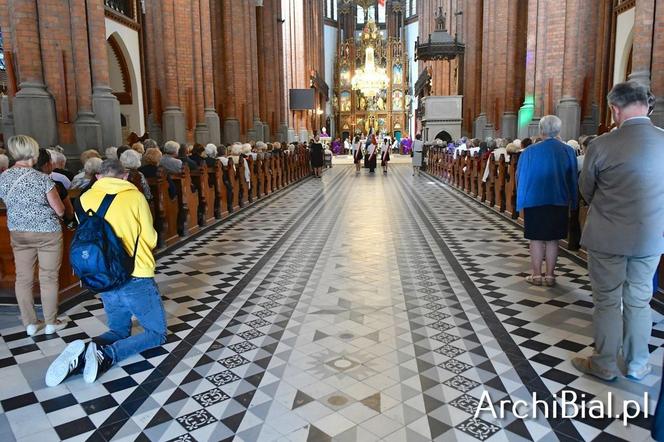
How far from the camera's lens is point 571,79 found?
1301 centimetres

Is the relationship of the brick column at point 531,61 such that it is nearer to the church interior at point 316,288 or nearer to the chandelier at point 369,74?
the church interior at point 316,288

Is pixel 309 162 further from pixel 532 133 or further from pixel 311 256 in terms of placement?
pixel 311 256

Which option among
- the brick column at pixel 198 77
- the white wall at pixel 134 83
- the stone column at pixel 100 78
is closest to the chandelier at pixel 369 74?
the white wall at pixel 134 83

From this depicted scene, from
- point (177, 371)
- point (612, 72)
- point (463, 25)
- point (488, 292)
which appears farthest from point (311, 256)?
Answer: point (463, 25)

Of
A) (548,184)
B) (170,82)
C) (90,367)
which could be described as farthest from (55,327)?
(170,82)

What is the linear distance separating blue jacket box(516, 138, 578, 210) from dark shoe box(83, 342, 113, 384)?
4304 millimetres

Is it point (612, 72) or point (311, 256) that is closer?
point (311, 256)

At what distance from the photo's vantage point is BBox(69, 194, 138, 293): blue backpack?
3977 millimetres

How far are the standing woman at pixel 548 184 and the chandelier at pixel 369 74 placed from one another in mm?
40651

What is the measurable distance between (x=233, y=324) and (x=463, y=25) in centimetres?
2476

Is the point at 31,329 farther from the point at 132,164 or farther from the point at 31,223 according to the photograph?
the point at 132,164

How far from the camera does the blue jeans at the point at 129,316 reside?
4277mm

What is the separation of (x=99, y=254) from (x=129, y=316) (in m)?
0.73

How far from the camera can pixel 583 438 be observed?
3168mm
